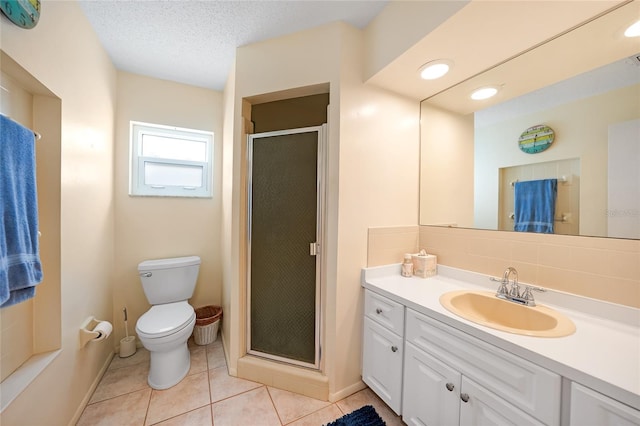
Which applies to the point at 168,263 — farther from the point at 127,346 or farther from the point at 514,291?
the point at 514,291

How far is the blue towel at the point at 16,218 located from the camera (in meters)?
0.88

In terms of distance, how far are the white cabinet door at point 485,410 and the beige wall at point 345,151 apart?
695 millimetres

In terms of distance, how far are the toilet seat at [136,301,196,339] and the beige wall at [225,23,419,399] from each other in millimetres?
1061

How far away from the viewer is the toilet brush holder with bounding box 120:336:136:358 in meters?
1.93

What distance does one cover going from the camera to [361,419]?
1.35m

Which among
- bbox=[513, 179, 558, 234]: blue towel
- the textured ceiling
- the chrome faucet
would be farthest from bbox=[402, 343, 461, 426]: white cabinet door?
the textured ceiling

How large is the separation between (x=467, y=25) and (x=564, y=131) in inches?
29.7

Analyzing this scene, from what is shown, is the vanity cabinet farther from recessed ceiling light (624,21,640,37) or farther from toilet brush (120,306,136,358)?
toilet brush (120,306,136,358)

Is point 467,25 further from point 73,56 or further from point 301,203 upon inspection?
point 73,56

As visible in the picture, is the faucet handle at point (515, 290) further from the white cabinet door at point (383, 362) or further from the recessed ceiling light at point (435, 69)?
the recessed ceiling light at point (435, 69)

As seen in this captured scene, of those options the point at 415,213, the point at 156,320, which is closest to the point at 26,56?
the point at 156,320

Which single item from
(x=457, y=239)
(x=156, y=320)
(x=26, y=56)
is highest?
(x=26, y=56)

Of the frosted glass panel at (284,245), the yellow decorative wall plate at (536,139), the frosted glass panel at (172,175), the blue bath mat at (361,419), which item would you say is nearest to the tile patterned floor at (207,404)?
the blue bath mat at (361,419)

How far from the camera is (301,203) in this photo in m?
1.65
